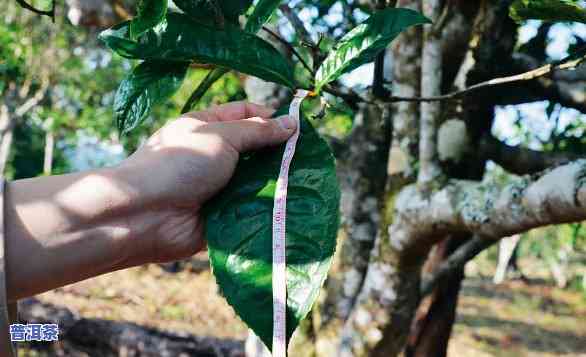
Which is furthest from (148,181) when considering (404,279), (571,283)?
(571,283)

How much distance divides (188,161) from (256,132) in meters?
0.13

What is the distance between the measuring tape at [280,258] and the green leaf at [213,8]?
17 centimetres

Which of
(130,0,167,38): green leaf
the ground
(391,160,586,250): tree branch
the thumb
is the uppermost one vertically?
(130,0,167,38): green leaf

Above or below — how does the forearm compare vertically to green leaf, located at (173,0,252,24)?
below

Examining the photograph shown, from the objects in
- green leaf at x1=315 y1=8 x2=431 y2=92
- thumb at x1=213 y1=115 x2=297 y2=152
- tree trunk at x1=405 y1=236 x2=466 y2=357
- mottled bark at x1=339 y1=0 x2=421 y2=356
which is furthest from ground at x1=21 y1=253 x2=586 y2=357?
green leaf at x1=315 y1=8 x2=431 y2=92

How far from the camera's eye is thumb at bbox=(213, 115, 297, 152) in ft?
3.11

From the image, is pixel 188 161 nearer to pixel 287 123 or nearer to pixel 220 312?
pixel 287 123

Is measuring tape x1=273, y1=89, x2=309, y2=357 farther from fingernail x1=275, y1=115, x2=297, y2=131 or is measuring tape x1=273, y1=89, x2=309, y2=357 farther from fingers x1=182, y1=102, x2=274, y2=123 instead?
fingers x1=182, y1=102, x2=274, y2=123

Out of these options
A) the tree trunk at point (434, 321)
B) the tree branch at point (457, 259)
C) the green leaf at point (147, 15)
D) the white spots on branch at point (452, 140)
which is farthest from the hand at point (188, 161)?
the tree trunk at point (434, 321)

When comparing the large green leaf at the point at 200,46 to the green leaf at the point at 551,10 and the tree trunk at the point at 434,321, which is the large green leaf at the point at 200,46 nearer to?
the green leaf at the point at 551,10

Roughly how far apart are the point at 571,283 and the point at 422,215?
13.4 m

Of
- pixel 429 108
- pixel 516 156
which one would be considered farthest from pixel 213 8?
pixel 516 156

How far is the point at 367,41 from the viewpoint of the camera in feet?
2.76

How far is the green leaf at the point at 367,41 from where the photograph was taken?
0.83 meters
